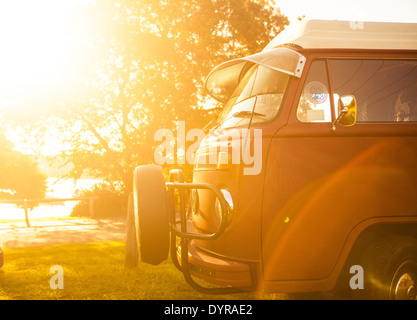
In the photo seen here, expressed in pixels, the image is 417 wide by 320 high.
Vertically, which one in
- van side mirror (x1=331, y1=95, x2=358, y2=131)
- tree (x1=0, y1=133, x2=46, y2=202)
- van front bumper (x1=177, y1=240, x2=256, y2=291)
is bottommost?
tree (x1=0, y1=133, x2=46, y2=202)

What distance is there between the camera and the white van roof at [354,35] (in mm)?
3783

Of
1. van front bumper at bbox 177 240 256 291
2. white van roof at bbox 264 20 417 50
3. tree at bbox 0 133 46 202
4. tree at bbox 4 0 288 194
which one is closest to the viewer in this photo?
van front bumper at bbox 177 240 256 291

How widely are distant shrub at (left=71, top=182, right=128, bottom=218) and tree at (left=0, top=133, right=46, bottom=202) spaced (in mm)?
25134

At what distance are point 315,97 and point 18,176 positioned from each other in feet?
156

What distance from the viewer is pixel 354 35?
12.6ft

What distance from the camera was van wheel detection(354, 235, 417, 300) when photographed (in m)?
3.46

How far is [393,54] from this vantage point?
3838 millimetres

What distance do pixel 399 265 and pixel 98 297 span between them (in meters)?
3.83
